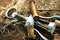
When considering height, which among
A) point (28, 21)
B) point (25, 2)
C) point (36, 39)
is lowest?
point (36, 39)

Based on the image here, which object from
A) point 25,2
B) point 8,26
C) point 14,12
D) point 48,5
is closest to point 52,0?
point 48,5

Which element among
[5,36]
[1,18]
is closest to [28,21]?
[5,36]

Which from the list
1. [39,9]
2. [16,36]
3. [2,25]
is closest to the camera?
[16,36]

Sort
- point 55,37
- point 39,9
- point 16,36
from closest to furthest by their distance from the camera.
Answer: point 55,37 < point 16,36 < point 39,9

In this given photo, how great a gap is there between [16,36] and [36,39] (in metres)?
0.22

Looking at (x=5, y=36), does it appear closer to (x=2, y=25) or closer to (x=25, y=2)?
(x=2, y=25)

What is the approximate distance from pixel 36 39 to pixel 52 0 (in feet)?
2.25

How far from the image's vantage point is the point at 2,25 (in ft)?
6.97

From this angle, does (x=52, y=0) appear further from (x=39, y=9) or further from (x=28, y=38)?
(x=28, y=38)

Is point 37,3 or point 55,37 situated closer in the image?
point 55,37

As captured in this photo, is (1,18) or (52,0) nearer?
(1,18)

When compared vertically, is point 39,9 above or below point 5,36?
above

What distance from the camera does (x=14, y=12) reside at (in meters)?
2.23

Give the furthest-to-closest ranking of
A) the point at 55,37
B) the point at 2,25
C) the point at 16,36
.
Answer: the point at 2,25
the point at 16,36
the point at 55,37
